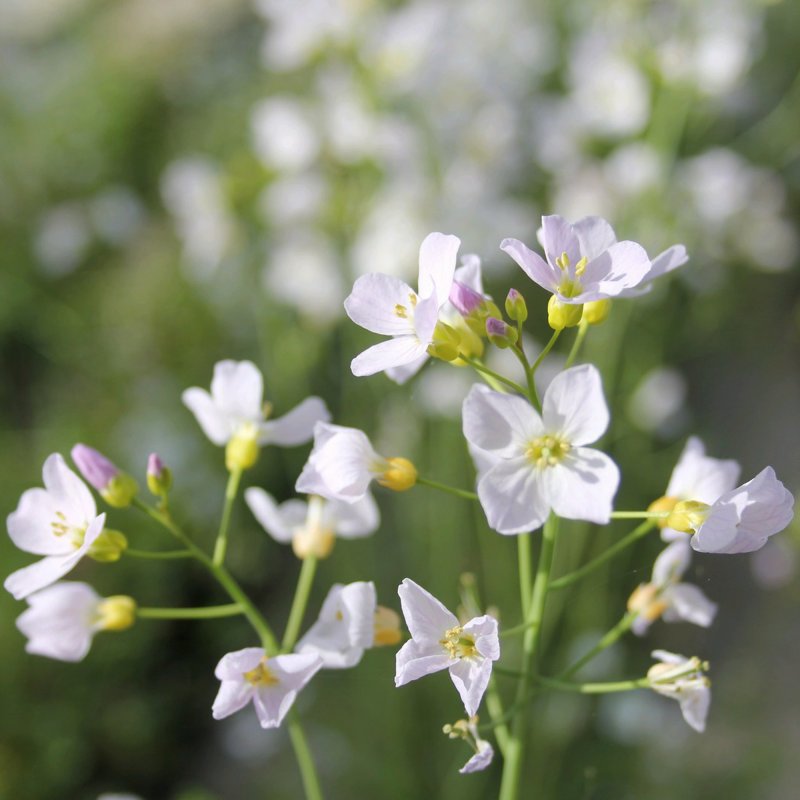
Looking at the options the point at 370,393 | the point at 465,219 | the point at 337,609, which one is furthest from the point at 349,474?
the point at 370,393

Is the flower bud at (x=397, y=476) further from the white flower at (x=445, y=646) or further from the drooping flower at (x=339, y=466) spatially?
the white flower at (x=445, y=646)

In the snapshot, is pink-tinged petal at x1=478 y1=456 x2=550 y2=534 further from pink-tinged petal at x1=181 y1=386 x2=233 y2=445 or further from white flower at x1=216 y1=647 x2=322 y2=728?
pink-tinged petal at x1=181 y1=386 x2=233 y2=445

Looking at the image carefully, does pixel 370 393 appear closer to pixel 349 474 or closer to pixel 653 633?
pixel 653 633

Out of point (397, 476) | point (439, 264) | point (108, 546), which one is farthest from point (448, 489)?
point (108, 546)

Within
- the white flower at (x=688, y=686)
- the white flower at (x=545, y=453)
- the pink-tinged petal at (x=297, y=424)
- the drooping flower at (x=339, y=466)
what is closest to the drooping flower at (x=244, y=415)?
the pink-tinged petal at (x=297, y=424)

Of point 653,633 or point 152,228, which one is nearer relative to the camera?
point 653,633

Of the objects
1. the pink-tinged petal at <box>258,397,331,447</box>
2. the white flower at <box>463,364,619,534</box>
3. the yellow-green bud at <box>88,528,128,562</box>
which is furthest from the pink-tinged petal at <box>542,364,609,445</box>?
the yellow-green bud at <box>88,528,128,562</box>
